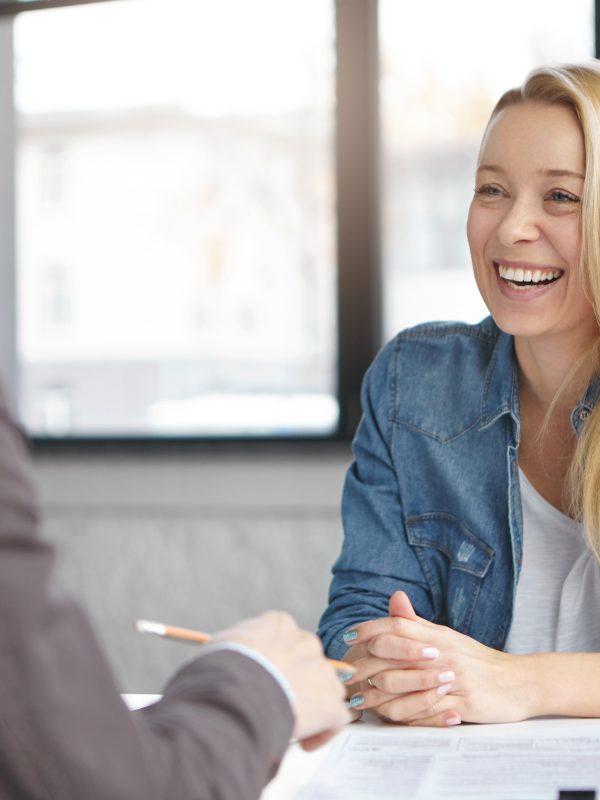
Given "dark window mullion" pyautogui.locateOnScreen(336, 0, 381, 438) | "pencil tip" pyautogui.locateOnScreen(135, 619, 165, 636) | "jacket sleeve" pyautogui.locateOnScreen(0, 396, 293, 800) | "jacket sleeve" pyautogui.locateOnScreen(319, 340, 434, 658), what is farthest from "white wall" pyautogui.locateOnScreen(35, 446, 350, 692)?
"jacket sleeve" pyautogui.locateOnScreen(0, 396, 293, 800)

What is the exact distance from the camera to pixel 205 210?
3.07m

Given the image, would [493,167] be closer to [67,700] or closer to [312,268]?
[67,700]

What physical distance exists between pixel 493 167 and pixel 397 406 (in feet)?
1.20

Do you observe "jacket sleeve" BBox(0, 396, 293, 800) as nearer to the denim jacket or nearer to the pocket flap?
the denim jacket

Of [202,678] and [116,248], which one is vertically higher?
[116,248]

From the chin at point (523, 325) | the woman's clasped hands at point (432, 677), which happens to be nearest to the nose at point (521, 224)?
the chin at point (523, 325)

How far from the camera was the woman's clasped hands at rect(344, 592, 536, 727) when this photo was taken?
3.76ft

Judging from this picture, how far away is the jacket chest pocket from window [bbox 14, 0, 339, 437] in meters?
1.44

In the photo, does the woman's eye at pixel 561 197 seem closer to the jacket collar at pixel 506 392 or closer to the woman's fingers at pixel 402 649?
the jacket collar at pixel 506 392

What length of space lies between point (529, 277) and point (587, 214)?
0.12 m

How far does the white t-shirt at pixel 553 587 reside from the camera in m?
1.41

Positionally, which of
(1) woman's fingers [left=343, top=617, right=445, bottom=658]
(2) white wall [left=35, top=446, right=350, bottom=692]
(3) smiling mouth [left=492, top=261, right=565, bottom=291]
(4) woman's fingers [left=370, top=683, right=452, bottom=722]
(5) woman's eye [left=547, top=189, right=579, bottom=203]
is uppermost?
(5) woman's eye [left=547, top=189, right=579, bottom=203]

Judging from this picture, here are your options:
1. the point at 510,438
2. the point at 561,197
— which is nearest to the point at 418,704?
the point at 510,438

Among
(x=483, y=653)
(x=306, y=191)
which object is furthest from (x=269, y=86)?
(x=483, y=653)
